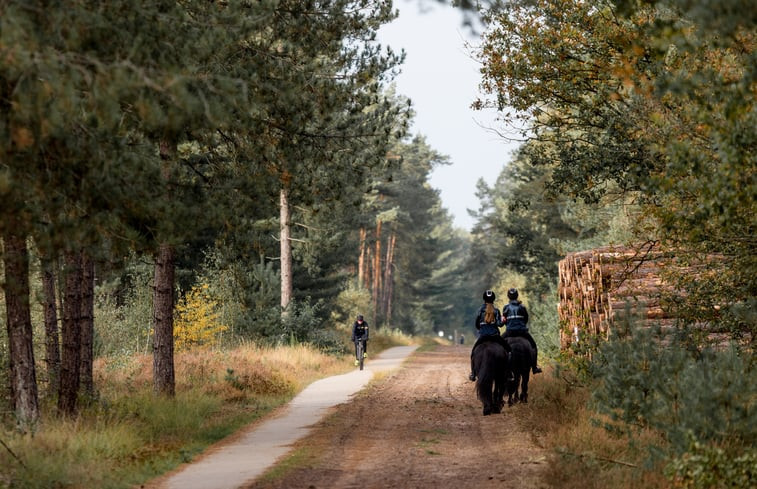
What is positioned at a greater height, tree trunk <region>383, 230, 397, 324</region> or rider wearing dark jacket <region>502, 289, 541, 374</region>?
tree trunk <region>383, 230, 397, 324</region>

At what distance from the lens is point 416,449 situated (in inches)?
533

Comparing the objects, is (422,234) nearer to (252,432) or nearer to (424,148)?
(424,148)

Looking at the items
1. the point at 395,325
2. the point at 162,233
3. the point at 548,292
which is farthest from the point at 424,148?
the point at 162,233

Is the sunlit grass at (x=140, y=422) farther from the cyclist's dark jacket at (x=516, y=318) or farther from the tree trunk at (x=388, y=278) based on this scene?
the tree trunk at (x=388, y=278)

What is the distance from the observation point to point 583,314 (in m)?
17.4

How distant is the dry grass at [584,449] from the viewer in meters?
9.84

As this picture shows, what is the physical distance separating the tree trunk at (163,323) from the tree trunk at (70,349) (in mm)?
2897

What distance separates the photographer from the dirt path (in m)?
10.9

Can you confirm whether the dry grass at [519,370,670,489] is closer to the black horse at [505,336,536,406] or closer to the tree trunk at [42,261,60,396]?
the black horse at [505,336,536,406]

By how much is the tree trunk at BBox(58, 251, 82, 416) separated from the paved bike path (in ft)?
7.93

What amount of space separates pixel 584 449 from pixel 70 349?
25.7ft

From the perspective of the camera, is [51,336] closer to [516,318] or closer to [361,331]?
[516,318]

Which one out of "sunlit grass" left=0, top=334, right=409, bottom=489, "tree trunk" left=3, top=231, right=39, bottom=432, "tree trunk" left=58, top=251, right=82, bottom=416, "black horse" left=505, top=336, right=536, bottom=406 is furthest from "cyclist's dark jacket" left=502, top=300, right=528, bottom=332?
"tree trunk" left=3, top=231, right=39, bottom=432

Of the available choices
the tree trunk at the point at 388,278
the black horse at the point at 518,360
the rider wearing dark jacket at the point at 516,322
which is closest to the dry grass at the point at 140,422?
the black horse at the point at 518,360
